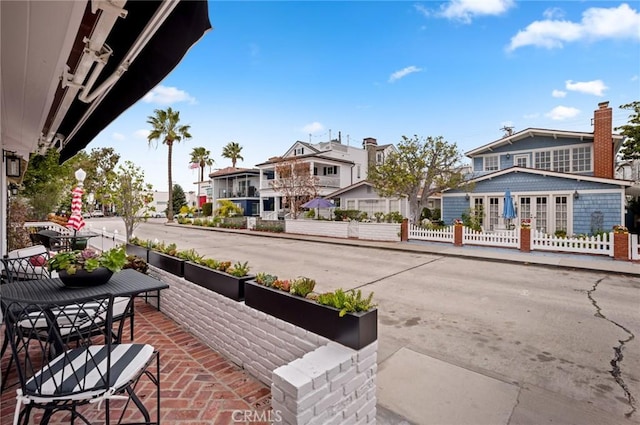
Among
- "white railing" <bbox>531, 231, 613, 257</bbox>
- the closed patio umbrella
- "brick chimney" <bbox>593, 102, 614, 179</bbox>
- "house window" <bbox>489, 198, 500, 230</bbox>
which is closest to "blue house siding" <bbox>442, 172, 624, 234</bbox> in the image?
"house window" <bbox>489, 198, 500, 230</bbox>

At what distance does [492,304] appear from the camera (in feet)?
19.3

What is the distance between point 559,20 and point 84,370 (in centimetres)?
1411

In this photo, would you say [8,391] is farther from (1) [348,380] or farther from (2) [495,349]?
(2) [495,349]

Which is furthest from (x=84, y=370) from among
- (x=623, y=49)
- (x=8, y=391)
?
(x=623, y=49)

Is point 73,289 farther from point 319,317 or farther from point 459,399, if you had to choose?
point 459,399

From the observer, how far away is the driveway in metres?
3.18

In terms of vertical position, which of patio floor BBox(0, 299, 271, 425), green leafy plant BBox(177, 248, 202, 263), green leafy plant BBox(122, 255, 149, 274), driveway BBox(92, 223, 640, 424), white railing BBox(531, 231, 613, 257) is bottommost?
driveway BBox(92, 223, 640, 424)

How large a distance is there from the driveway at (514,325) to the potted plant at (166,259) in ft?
10.1

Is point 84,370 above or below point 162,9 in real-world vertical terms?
below

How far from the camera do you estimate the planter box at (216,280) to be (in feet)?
10.8

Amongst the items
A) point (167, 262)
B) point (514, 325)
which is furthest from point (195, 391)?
point (514, 325)

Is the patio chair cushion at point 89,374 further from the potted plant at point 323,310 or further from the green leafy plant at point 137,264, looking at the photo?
the green leafy plant at point 137,264

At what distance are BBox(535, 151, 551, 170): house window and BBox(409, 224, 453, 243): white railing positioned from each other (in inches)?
323

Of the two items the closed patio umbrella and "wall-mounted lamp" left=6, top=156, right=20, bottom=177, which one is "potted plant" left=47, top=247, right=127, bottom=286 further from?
the closed patio umbrella
